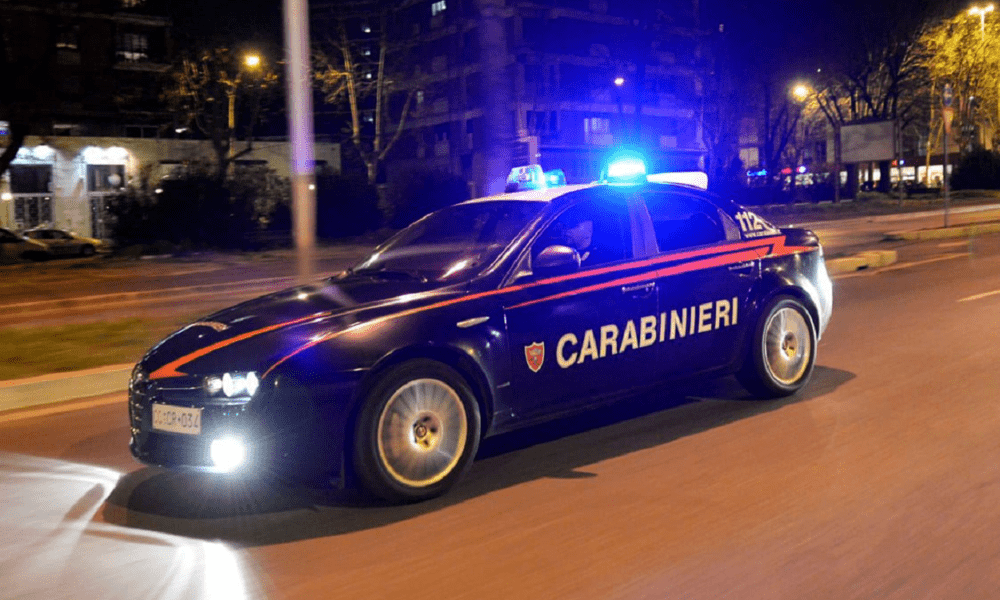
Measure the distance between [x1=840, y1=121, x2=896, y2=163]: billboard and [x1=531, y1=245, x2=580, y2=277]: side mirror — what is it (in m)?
38.2

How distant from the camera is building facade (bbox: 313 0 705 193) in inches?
2459

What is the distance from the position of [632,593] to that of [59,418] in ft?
17.2

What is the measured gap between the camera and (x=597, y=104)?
67.7m

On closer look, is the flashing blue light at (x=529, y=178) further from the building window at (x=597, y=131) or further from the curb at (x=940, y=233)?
the building window at (x=597, y=131)

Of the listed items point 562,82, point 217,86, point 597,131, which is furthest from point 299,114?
point 597,131

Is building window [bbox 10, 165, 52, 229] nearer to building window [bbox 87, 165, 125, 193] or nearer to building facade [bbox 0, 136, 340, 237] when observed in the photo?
building facade [bbox 0, 136, 340, 237]

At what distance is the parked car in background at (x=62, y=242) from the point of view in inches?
1570

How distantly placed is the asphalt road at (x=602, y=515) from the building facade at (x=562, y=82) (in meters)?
52.4

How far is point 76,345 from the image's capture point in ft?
33.3

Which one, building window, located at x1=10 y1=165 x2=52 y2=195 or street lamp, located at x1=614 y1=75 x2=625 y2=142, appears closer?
building window, located at x1=10 y1=165 x2=52 y2=195

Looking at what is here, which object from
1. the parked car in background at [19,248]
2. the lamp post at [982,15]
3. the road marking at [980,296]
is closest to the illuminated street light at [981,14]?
the lamp post at [982,15]

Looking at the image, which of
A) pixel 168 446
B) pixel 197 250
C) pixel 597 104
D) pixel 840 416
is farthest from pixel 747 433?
pixel 597 104

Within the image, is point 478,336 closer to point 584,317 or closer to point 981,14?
point 584,317

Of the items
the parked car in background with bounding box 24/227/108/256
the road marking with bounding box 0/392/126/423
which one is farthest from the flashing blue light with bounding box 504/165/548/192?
the parked car in background with bounding box 24/227/108/256
